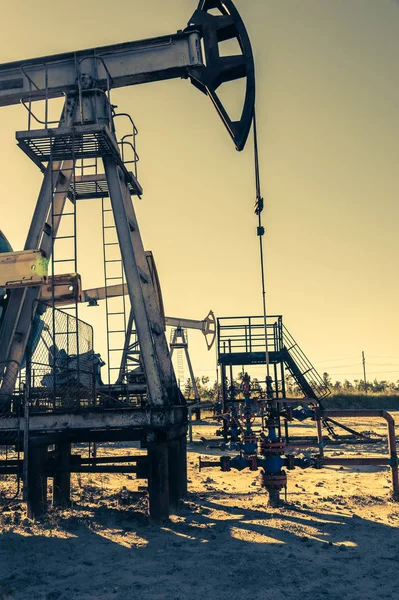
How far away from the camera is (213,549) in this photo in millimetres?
6008

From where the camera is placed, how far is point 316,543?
6.09 meters

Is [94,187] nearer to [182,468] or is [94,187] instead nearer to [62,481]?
[62,481]

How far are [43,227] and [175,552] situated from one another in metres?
5.06

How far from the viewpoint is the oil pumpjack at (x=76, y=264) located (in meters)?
7.40

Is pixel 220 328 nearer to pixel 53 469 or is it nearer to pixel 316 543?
pixel 53 469

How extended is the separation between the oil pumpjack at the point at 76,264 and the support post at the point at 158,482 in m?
0.01

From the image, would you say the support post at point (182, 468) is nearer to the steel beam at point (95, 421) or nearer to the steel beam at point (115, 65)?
the steel beam at point (95, 421)

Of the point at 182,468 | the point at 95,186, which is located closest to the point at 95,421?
the point at 182,468

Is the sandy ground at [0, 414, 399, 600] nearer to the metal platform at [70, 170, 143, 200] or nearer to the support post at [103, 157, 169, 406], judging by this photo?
the support post at [103, 157, 169, 406]

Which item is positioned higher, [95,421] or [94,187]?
[94,187]

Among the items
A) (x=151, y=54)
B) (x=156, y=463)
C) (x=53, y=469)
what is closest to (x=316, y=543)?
(x=156, y=463)

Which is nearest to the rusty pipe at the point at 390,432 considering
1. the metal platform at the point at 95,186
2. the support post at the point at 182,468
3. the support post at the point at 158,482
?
the support post at the point at 182,468

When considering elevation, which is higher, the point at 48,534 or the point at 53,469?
the point at 53,469

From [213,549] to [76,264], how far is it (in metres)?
4.17
